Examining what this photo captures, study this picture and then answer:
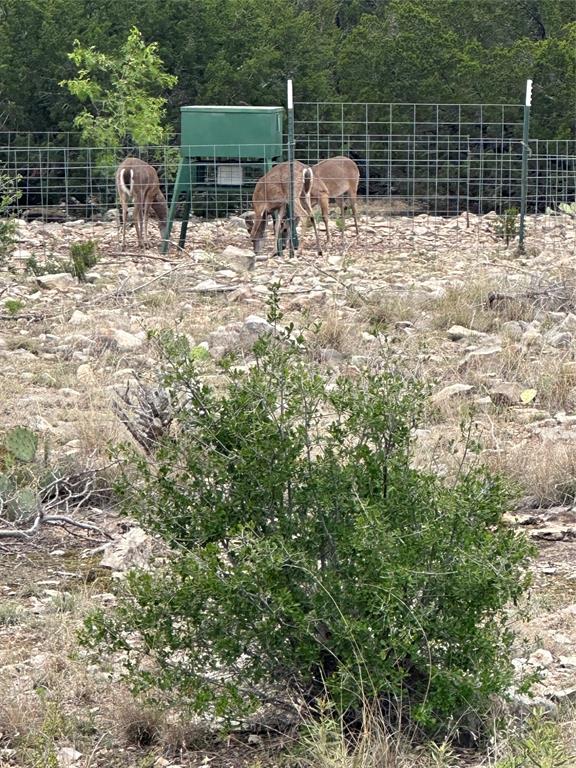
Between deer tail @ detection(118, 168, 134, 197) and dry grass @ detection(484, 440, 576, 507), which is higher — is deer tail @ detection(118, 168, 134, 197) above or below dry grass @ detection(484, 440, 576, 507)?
above

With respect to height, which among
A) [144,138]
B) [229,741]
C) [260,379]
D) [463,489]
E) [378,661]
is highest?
[144,138]

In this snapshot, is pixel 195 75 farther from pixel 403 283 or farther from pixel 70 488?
pixel 70 488

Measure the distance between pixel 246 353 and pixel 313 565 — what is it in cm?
538

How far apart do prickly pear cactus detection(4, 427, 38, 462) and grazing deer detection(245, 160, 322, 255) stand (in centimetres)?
869

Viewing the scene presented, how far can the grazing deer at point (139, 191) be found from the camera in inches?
586

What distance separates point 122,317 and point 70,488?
4.32 metres

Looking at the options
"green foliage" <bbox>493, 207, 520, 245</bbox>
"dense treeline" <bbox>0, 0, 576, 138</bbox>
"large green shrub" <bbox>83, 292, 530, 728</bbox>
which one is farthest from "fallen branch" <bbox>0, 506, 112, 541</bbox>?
"dense treeline" <bbox>0, 0, 576, 138</bbox>

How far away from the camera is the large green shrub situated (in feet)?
10.9

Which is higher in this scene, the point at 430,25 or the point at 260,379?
the point at 430,25

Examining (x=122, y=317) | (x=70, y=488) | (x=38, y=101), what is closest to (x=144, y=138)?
(x=38, y=101)

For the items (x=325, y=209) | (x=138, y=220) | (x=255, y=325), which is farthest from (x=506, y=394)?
(x=138, y=220)

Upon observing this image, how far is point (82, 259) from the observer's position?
12.1 metres

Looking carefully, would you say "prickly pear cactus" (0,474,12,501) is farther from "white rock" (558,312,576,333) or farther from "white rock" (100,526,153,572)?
"white rock" (558,312,576,333)

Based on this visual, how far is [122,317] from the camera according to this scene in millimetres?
10062
